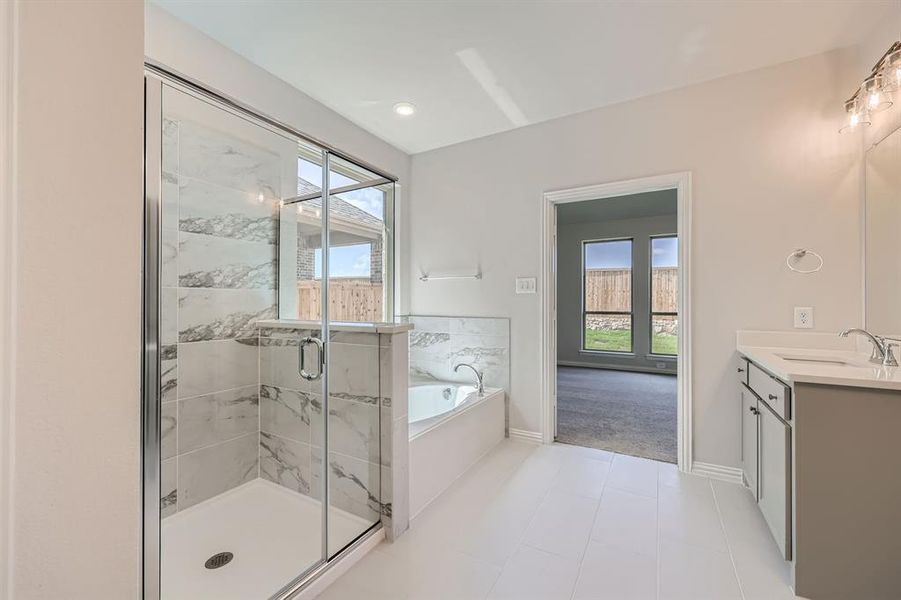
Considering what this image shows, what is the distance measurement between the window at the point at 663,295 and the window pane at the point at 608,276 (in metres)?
0.36

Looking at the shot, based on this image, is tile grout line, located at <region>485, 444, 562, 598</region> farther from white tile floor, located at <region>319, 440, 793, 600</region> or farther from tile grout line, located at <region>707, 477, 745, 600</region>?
tile grout line, located at <region>707, 477, 745, 600</region>

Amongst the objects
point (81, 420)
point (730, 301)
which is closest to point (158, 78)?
point (81, 420)

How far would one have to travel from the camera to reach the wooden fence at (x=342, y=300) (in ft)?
6.66

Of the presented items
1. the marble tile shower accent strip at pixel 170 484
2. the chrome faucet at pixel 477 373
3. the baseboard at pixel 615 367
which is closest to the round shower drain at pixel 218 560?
the marble tile shower accent strip at pixel 170 484

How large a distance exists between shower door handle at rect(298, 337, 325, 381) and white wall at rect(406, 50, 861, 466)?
166cm

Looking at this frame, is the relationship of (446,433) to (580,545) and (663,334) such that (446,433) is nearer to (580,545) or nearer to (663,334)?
(580,545)

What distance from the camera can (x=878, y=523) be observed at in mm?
1387

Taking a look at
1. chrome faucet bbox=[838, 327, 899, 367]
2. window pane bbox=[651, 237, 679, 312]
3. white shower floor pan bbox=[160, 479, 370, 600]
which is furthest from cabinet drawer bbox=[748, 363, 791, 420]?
window pane bbox=[651, 237, 679, 312]

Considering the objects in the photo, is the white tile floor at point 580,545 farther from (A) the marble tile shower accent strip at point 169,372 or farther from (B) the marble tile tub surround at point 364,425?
(A) the marble tile shower accent strip at point 169,372

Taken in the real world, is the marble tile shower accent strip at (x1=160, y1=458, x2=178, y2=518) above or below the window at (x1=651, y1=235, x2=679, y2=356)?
below

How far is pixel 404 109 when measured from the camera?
Answer: 2.84 metres

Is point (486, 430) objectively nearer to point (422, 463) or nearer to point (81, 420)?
point (422, 463)

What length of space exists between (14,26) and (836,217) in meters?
3.23

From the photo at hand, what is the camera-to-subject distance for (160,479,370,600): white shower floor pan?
158cm
